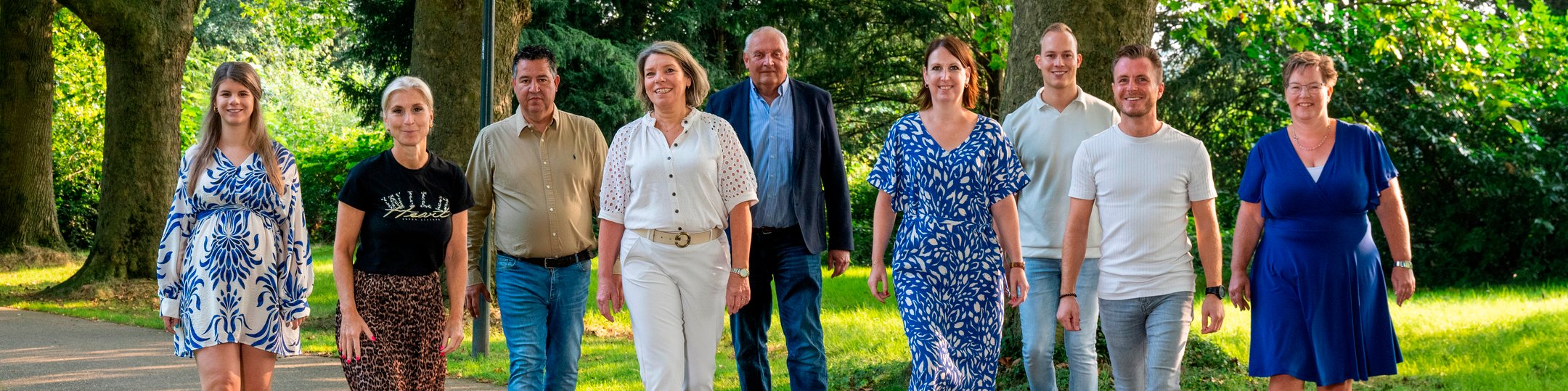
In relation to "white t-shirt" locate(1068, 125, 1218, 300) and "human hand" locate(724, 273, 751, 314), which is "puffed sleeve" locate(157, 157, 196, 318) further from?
"white t-shirt" locate(1068, 125, 1218, 300)

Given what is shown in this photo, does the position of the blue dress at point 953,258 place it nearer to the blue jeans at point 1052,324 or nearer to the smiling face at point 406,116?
the blue jeans at point 1052,324

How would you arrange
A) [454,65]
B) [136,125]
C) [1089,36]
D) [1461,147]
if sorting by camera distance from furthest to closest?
[1461,147] → [136,125] → [454,65] → [1089,36]

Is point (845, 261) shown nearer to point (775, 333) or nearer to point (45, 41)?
point (775, 333)

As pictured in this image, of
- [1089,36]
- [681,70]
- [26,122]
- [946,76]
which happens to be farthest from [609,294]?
[26,122]

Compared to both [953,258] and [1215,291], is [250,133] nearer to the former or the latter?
[953,258]

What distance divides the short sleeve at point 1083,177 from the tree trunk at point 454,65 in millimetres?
5983

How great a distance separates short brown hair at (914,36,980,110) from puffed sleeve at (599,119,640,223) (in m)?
1.17

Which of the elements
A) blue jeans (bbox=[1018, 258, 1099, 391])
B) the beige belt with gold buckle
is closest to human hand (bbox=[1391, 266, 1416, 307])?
blue jeans (bbox=[1018, 258, 1099, 391])

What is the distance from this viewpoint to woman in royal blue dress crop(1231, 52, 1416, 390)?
4.73 metres

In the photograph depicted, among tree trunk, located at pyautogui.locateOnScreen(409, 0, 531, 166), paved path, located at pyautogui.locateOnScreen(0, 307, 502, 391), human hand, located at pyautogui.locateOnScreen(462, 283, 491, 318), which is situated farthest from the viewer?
tree trunk, located at pyautogui.locateOnScreen(409, 0, 531, 166)

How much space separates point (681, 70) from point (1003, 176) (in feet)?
4.33

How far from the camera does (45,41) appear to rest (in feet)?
58.2

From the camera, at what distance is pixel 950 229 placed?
4758mm

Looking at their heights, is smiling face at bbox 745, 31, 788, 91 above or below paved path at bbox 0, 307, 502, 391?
above
